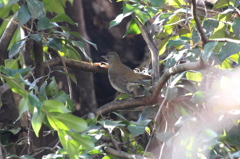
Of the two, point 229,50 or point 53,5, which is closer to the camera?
point 229,50

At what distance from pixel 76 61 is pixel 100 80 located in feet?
10.8

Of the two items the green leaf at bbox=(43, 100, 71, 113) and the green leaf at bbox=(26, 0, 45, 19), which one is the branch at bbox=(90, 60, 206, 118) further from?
the green leaf at bbox=(26, 0, 45, 19)

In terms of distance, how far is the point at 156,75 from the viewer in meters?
3.15

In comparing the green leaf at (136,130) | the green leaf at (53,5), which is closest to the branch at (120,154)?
the green leaf at (136,130)

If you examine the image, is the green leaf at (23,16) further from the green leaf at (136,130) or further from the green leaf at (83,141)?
the green leaf at (136,130)

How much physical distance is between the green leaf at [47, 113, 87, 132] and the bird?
204 cm

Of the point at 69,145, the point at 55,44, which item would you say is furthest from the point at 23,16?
the point at 69,145

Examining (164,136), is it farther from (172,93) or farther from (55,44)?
(55,44)

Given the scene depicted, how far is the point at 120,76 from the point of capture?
468cm

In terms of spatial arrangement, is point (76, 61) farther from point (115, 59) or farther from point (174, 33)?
point (115, 59)

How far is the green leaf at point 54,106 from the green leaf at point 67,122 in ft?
0.15

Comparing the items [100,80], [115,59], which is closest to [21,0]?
[115,59]

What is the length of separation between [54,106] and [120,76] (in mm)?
2748

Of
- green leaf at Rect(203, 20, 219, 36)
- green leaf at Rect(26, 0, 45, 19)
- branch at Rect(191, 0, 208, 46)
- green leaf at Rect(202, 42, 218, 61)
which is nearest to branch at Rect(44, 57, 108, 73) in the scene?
green leaf at Rect(26, 0, 45, 19)
